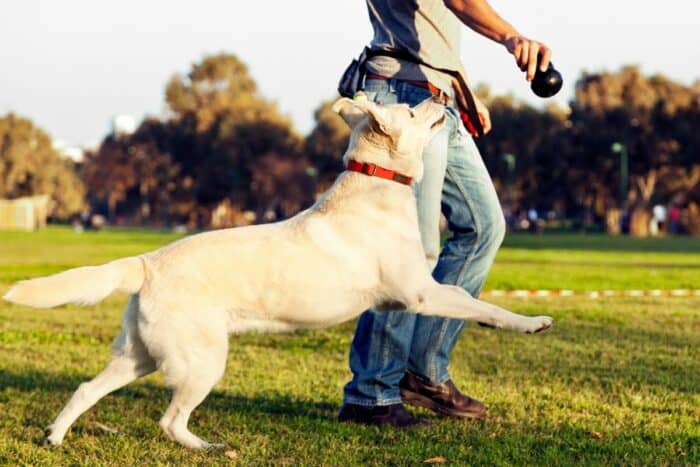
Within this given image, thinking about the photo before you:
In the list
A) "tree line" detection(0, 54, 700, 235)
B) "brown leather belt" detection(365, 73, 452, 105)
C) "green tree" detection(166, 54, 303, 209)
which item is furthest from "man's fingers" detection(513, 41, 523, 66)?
"green tree" detection(166, 54, 303, 209)

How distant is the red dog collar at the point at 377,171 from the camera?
5059 millimetres

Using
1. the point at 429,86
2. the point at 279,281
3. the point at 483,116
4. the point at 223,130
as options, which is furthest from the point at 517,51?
the point at 223,130

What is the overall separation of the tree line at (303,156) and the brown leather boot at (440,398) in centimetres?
5810

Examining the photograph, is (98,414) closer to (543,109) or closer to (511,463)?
(511,463)

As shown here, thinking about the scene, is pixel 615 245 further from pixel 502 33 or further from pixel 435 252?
pixel 502 33

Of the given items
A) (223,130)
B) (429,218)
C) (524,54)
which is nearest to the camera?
(524,54)

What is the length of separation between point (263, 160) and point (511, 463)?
7803cm

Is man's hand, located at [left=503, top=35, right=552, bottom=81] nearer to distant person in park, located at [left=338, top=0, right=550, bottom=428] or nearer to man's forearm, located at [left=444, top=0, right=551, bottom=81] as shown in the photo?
man's forearm, located at [left=444, top=0, right=551, bottom=81]

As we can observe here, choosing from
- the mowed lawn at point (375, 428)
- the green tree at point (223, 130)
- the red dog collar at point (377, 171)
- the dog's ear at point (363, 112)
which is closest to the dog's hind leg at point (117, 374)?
the mowed lawn at point (375, 428)

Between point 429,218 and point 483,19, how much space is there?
104cm

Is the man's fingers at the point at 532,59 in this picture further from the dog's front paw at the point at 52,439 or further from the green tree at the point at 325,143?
the green tree at the point at 325,143

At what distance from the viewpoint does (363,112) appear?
5.01 meters

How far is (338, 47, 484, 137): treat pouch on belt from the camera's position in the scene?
18.6 feet

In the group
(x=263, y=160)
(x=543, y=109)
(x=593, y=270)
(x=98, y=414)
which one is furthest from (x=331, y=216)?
(x=263, y=160)
